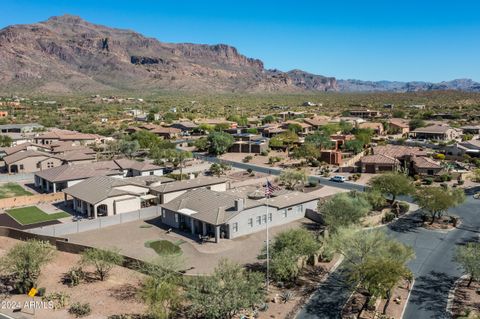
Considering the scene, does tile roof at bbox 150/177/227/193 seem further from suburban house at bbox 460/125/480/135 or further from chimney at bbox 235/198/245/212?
suburban house at bbox 460/125/480/135

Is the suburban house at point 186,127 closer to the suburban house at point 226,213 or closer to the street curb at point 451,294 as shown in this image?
the suburban house at point 226,213

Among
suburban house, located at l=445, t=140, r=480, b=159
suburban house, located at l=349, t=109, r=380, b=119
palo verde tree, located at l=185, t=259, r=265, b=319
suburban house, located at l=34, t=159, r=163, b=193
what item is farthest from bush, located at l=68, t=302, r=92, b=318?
suburban house, located at l=349, t=109, r=380, b=119

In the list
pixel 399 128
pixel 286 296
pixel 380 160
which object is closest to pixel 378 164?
pixel 380 160

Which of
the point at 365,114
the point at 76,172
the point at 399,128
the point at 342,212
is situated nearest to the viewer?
the point at 342,212

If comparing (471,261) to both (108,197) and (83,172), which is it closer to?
(108,197)

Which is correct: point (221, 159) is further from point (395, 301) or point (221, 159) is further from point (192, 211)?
point (395, 301)

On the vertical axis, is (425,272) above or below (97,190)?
below

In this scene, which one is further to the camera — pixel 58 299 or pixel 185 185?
pixel 185 185
